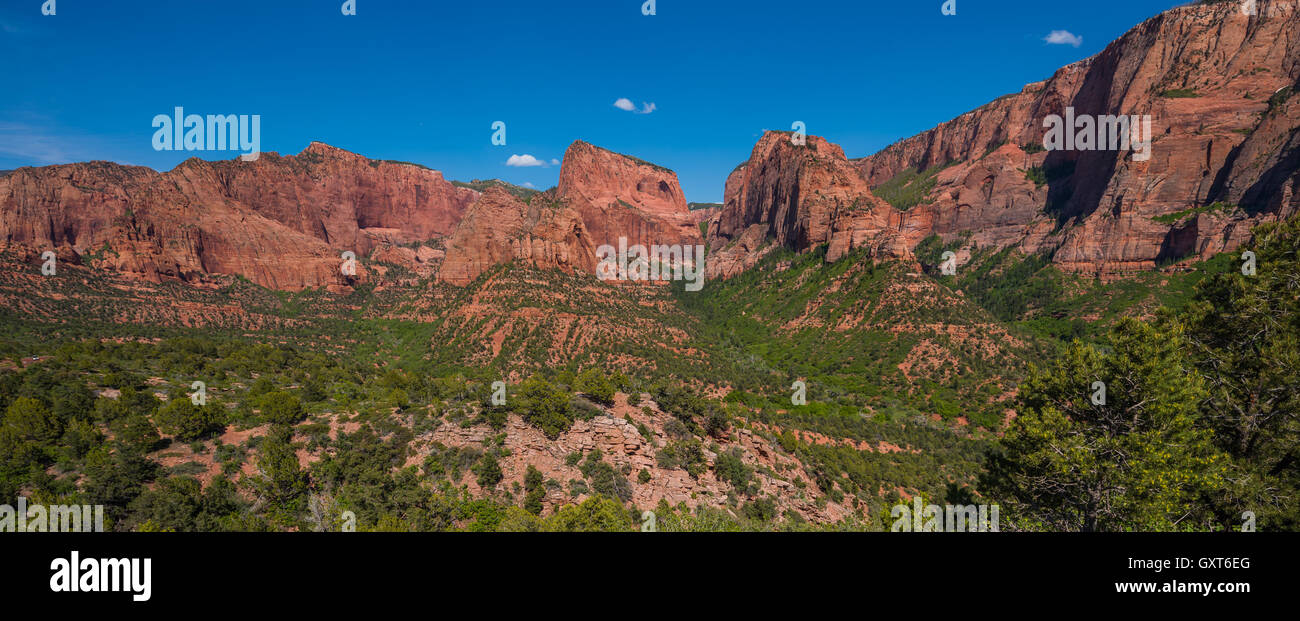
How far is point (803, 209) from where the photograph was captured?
119 meters

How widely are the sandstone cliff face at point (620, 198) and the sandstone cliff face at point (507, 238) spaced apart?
56628mm

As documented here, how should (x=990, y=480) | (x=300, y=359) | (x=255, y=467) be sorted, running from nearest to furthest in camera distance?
(x=990, y=480) → (x=255, y=467) → (x=300, y=359)

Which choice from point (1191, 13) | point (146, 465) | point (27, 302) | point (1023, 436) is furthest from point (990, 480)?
point (1191, 13)

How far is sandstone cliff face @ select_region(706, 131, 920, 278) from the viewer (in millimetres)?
100312

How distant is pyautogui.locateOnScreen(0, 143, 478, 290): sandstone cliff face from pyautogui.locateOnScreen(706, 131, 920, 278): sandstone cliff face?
4665 inches

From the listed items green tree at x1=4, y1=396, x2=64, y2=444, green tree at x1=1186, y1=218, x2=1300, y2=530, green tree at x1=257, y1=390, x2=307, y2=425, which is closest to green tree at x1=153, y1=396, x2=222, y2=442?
green tree at x1=257, y1=390, x2=307, y2=425

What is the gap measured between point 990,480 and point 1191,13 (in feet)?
514

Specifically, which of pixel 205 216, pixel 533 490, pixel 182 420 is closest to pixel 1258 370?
pixel 533 490

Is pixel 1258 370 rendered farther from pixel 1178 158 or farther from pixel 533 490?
pixel 1178 158

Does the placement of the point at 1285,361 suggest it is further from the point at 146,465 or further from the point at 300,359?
the point at 300,359

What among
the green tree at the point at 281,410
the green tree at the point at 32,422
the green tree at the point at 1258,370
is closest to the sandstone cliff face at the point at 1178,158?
the green tree at the point at 1258,370

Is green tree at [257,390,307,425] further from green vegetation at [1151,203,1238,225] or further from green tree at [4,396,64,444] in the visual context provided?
green vegetation at [1151,203,1238,225]

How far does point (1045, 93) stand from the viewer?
492 feet

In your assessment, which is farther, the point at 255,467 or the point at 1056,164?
the point at 1056,164
